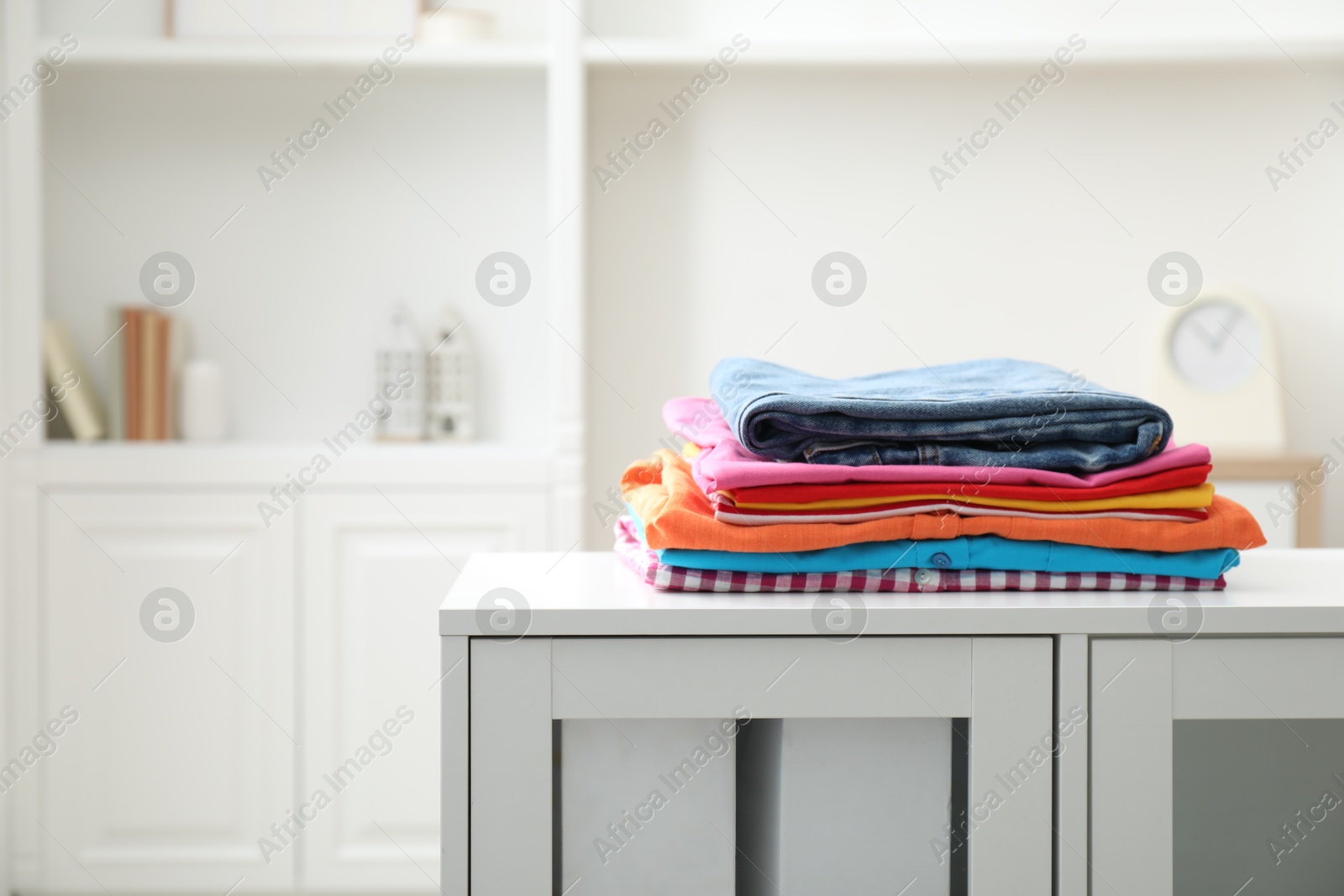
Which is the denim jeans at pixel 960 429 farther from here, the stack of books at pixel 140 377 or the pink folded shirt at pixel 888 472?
the stack of books at pixel 140 377

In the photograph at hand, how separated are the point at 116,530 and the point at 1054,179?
5.90 feet

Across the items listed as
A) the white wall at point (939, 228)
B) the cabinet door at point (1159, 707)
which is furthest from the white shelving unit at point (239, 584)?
the cabinet door at point (1159, 707)

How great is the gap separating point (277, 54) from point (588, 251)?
0.63 meters

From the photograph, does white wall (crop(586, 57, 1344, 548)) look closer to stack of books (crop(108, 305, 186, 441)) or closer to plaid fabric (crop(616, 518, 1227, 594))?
stack of books (crop(108, 305, 186, 441))

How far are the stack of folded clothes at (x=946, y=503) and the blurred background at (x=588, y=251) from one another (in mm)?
1139

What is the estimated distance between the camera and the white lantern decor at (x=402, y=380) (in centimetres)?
193

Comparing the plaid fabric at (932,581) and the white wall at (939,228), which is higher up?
the white wall at (939,228)

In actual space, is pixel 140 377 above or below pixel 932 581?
above

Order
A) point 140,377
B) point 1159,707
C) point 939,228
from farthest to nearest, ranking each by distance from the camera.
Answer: point 939,228 < point 140,377 < point 1159,707

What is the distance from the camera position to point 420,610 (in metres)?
1.80

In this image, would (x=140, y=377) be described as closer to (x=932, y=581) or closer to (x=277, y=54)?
(x=277, y=54)

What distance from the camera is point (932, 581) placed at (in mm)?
681

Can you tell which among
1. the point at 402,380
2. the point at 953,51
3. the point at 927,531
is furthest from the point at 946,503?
the point at 402,380

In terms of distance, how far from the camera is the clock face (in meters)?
1.91
